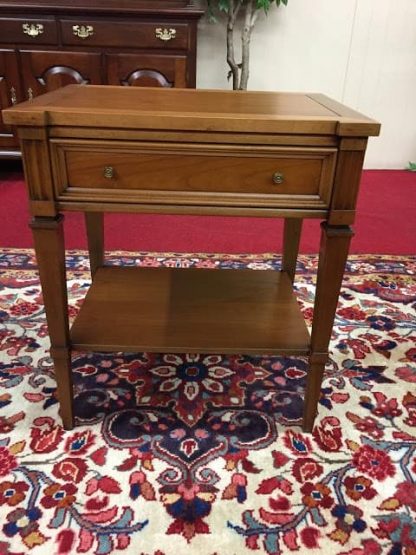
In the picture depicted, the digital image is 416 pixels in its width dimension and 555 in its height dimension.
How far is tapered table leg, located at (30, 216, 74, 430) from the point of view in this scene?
40.4 inches

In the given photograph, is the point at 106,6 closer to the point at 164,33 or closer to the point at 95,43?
the point at 95,43

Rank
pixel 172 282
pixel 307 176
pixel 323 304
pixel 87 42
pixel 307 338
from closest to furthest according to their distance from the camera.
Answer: pixel 307 176, pixel 323 304, pixel 307 338, pixel 172 282, pixel 87 42

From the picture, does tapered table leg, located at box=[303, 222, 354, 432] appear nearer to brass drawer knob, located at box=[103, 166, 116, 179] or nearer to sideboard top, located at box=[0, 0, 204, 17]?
brass drawer knob, located at box=[103, 166, 116, 179]

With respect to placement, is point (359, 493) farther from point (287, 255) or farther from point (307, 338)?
point (287, 255)

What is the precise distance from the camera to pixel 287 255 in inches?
64.2

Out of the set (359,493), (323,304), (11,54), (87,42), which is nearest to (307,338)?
(323,304)

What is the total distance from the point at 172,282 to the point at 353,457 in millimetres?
743

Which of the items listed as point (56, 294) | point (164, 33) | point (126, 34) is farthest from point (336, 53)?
point (56, 294)

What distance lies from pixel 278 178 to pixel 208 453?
2.28 feet

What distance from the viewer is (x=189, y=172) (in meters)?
0.99

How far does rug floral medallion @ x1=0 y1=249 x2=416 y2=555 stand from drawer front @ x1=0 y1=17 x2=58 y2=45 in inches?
73.2

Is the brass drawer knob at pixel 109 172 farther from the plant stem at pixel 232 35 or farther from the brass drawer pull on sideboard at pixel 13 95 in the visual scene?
the plant stem at pixel 232 35

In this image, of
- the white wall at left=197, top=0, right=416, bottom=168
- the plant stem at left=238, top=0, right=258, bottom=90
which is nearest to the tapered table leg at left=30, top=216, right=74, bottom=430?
the plant stem at left=238, top=0, right=258, bottom=90

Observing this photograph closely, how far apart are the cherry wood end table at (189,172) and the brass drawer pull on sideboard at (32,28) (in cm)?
191
